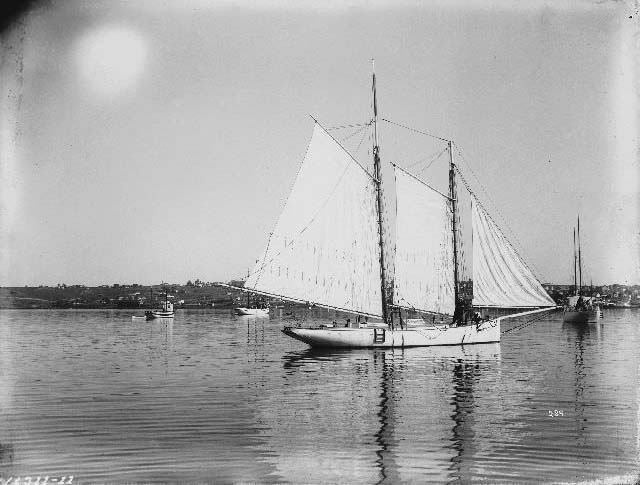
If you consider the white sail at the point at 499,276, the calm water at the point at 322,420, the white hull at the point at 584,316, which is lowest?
the calm water at the point at 322,420

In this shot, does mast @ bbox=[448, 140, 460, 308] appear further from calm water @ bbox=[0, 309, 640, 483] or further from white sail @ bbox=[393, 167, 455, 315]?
calm water @ bbox=[0, 309, 640, 483]

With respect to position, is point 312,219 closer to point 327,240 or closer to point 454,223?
point 327,240

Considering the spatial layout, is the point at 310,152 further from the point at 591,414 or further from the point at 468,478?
the point at 468,478

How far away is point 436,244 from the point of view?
180 ft

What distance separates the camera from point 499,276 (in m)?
52.0

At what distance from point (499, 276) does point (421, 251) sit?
19.6 feet

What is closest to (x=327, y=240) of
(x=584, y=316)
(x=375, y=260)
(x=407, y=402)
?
(x=375, y=260)

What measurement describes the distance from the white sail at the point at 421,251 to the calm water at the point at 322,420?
9.95m

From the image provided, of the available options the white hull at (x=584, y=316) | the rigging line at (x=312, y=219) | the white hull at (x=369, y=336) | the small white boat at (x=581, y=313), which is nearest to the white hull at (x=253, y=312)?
the small white boat at (x=581, y=313)

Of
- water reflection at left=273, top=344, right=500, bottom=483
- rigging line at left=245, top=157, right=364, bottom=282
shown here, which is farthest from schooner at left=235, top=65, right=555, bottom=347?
water reflection at left=273, top=344, right=500, bottom=483

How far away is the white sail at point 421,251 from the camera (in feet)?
173

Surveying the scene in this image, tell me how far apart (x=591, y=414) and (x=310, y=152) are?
27775mm

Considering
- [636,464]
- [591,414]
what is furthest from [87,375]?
[636,464]

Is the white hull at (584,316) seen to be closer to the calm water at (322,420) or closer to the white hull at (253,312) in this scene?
the calm water at (322,420)
